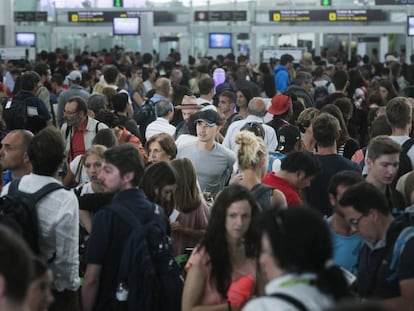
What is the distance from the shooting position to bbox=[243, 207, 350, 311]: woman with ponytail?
3.36 meters

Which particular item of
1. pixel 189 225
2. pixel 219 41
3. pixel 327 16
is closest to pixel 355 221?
pixel 189 225

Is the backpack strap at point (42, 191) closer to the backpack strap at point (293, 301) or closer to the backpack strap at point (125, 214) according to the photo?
the backpack strap at point (125, 214)

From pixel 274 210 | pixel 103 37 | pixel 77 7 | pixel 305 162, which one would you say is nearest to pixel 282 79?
pixel 305 162

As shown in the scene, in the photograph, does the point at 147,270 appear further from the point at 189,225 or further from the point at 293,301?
the point at 293,301

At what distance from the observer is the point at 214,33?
31.8 m

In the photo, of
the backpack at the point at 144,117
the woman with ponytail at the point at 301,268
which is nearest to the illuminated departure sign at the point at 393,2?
the backpack at the point at 144,117

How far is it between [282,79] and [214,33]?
14527 mm

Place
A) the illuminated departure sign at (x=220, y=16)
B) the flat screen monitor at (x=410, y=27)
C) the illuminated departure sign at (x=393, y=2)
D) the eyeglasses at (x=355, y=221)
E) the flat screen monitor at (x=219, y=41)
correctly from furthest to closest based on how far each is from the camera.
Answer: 1. the flat screen monitor at (x=219, y=41)
2. the illuminated departure sign at (x=220, y=16)
3. the illuminated departure sign at (x=393, y=2)
4. the flat screen monitor at (x=410, y=27)
5. the eyeglasses at (x=355, y=221)

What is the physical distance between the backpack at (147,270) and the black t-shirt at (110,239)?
0.04m

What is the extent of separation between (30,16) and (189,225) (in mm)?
27222

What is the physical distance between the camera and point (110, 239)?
17.0 feet

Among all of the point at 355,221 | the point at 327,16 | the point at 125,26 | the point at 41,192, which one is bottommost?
the point at 355,221

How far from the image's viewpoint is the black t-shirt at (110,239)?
5168mm

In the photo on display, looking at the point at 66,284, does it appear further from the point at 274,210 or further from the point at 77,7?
the point at 77,7
